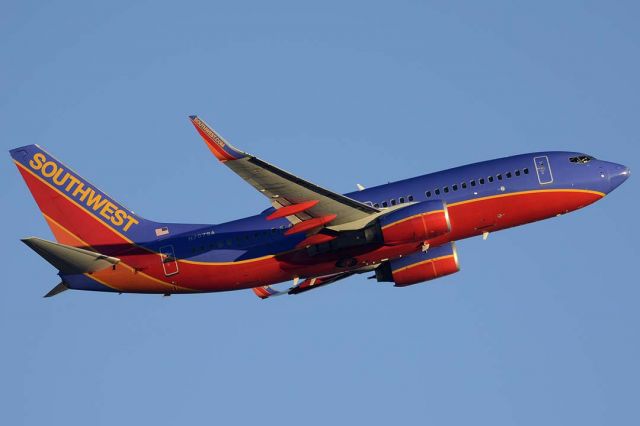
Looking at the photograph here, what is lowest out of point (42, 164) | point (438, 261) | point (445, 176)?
point (438, 261)

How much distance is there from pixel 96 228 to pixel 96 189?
285 cm

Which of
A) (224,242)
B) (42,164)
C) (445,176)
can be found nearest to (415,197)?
(445,176)

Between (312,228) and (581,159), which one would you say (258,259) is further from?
(581,159)

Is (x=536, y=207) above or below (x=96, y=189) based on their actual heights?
below

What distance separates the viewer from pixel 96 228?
7131cm

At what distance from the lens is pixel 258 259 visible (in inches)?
2736

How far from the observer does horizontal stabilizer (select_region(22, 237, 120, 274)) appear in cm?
6544

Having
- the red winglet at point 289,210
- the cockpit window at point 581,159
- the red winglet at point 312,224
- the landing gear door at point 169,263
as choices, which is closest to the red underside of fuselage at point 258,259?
the landing gear door at point 169,263

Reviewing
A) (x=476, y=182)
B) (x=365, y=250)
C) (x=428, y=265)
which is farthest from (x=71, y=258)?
(x=476, y=182)

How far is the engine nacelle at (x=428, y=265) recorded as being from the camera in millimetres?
71625

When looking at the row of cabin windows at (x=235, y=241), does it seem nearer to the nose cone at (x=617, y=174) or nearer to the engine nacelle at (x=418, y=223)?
the engine nacelle at (x=418, y=223)

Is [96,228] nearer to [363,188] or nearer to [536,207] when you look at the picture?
[363,188]

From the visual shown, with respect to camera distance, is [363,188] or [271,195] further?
[363,188]

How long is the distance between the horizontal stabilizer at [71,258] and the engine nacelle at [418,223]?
17452 mm
